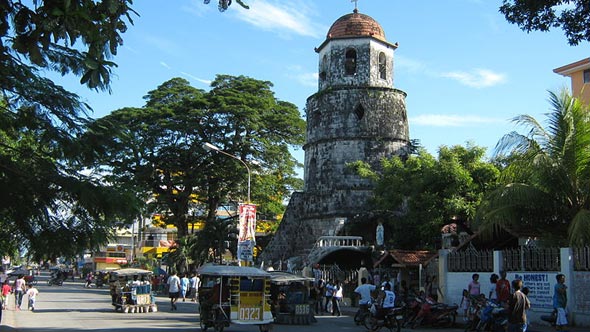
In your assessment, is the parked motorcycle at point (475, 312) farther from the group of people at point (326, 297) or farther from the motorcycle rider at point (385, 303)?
the group of people at point (326, 297)

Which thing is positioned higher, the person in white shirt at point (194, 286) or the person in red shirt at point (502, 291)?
the person in red shirt at point (502, 291)

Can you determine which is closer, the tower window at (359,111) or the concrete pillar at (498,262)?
the concrete pillar at (498,262)

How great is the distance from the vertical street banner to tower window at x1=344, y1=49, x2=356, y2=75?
596 inches

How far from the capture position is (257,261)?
38250 mm

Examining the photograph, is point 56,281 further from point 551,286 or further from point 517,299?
point 517,299

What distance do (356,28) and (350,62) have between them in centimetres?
192

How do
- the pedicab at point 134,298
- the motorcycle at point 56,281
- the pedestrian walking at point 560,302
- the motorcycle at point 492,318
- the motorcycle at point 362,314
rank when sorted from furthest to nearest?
1. the motorcycle at point 56,281
2. the pedicab at point 134,298
3. the motorcycle at point 362,314
4. the pedestrian walking at point 560,302
5. the motorcycle at point 492,318

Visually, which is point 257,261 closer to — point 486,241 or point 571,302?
point 486,241

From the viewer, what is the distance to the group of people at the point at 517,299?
10914mm

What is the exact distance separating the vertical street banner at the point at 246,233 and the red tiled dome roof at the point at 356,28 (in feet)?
52.8

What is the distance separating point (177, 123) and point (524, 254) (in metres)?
25.6

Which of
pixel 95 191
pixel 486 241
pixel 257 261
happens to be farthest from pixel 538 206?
pixel 257 261

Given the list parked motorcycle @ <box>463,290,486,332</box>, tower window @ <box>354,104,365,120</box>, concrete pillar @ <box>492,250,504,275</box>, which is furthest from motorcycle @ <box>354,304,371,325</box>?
tower window @ <box>354,104,365,120</box>

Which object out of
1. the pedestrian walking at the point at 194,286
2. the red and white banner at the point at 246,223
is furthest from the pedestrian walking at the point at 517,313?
the pedestrian walking at the point at 194,286
